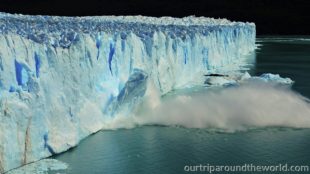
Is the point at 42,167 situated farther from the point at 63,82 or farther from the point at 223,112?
the point at 223,112

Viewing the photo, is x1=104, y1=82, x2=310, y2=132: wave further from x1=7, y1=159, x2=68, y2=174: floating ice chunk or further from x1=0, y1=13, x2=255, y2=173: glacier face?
x1=7, y1=159, x2=68, y2=174: floating ice chunk

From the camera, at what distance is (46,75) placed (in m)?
6.89

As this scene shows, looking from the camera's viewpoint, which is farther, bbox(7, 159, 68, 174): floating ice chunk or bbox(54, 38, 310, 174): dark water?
bbox(54, 38, 310, 174): dark water

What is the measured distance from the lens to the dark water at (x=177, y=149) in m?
7.00

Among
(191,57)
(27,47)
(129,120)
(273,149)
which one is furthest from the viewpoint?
(191,57)

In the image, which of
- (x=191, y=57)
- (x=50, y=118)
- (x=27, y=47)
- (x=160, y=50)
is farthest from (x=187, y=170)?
(x=191, y=57)

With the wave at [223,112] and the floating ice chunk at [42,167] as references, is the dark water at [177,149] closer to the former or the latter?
the floating ice chunk at [42,167]

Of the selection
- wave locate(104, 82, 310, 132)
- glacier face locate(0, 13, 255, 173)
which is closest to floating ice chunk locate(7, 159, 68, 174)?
glacier face locate(0, 13, 255, 173)

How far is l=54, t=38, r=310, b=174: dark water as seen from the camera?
23.0 feet

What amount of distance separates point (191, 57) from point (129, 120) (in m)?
5.69

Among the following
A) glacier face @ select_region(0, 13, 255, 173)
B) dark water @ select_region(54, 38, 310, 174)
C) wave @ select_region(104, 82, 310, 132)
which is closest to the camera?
glacier face @ select_region(0, 13, 255, 173)

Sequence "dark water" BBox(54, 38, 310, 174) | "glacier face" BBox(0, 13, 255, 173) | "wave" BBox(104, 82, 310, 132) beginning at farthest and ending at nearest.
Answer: "wave" BBox(104, 82, 310, 132) < "dark water" BBox(54, 38, 310, 174) < "glacier face" BBox(0, 13, 255, 173)

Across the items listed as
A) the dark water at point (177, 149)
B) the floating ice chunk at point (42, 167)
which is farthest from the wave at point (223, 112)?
the floating ice chunk at point (42, 167)

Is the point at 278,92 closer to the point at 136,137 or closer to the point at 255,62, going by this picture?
the point at 136,137
